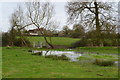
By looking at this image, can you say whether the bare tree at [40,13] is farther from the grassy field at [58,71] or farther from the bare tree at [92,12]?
the grassy field at [58,71]

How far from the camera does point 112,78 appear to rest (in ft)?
19.0

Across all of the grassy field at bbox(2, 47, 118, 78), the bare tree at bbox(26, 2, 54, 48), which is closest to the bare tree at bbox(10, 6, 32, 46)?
the bare tree at bbox(26, 2, 54, 48)

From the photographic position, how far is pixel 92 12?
2483cm

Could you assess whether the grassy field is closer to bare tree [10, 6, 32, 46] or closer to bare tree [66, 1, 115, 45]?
bare tree [66, 1, 115, 45]

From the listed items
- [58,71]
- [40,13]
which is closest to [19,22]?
[40,13]

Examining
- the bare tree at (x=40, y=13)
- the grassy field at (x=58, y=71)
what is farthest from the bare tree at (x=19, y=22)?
the grassy field at (x=58, y=71)

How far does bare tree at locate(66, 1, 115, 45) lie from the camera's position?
942 inches

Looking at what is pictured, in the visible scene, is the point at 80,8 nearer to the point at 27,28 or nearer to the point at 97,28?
the point at 97,28

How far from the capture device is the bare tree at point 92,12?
78.5ft

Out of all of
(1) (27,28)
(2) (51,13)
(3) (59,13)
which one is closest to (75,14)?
(2) (51,13)

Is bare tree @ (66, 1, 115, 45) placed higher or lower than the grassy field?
higher

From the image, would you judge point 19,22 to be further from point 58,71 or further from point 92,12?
point 58,71

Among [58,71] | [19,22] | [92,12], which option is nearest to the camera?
[58,71]

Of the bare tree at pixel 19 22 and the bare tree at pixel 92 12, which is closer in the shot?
the bare tree at pixel 92 12
